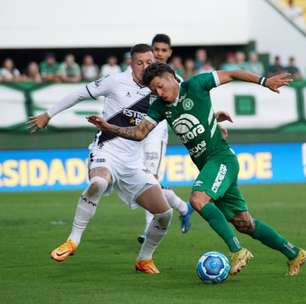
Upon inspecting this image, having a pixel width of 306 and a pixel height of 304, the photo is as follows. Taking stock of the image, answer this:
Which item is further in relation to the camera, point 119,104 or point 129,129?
point 119,104

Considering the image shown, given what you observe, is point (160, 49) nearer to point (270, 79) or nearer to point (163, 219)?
point (163, 219)

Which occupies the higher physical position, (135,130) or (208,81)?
(208,81)

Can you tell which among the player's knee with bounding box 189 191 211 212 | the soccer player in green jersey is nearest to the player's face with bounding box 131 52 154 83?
the soccer player in green jersey

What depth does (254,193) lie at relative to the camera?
22094mm

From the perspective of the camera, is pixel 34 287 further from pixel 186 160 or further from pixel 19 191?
pixel 186 160

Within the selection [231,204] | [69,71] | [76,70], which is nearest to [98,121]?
[231,204]

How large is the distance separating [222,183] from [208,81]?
960mm

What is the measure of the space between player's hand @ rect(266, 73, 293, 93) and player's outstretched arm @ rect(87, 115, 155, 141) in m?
1.18

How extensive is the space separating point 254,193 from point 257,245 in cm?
816

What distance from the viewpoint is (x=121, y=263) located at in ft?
40.6

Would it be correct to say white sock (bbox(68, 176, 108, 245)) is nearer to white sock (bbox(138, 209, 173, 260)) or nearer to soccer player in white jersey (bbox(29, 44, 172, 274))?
soccer player in white jersey (bbox(29, 44, 172, 274))

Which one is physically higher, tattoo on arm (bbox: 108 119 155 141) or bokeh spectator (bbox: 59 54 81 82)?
bokeh spectator (bbox: 59 54 81 82)

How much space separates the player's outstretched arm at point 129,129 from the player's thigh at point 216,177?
66cm

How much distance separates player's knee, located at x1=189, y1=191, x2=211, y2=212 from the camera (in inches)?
412
